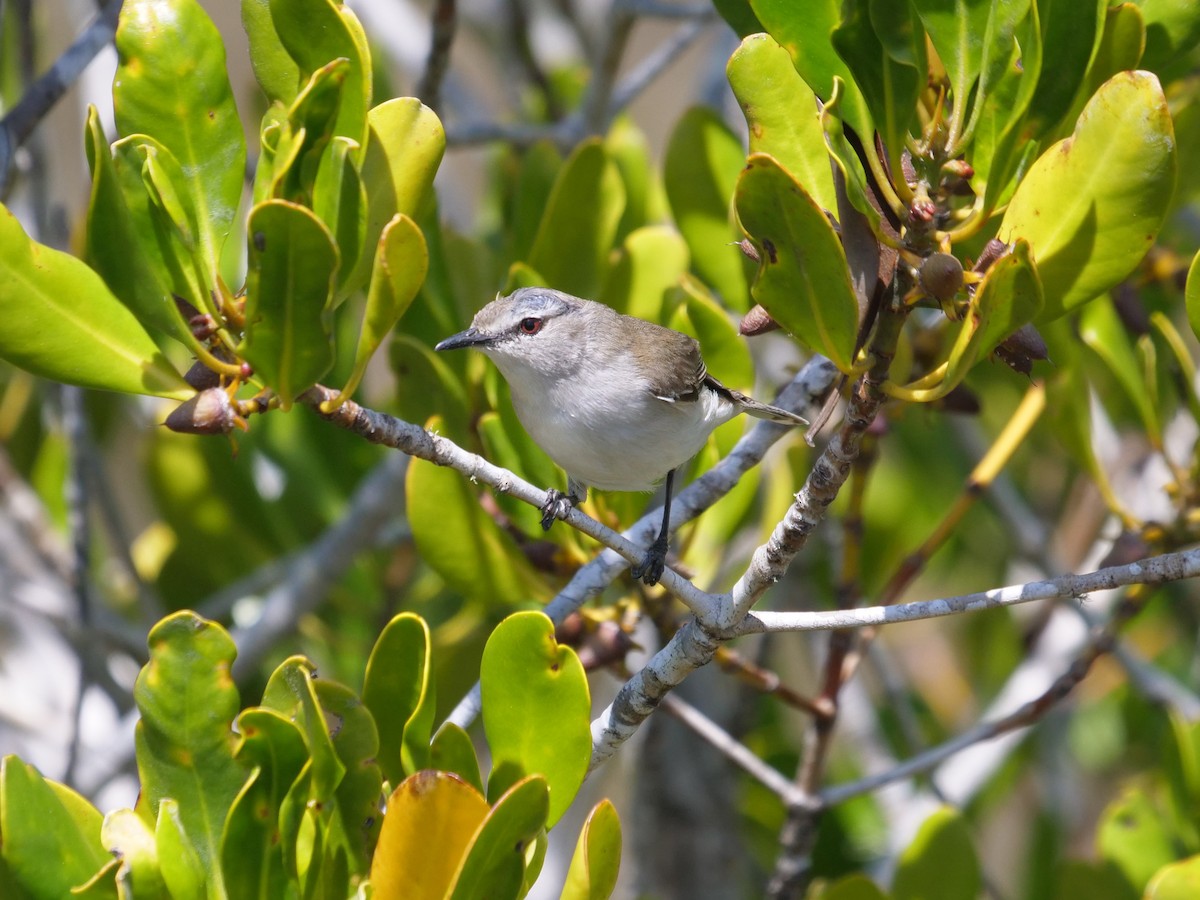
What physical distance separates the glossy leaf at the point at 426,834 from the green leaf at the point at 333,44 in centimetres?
89

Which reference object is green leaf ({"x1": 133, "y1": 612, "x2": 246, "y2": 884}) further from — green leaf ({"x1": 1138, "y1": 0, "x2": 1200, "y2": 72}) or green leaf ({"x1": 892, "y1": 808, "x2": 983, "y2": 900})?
green leaf ({"x1": 1138, "y1": 0, "x2": 1200, "y2": 72})

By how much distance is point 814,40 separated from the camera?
177 cm

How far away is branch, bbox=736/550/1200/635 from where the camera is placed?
1645 mm

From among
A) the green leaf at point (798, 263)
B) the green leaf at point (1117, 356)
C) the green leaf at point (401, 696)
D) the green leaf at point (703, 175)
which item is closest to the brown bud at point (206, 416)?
the green leaf at point (401, 696)

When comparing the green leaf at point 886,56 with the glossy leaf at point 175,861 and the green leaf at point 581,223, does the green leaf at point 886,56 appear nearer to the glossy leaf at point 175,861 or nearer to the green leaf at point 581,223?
the green leaf at point 581,223

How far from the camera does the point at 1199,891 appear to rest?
2076 mm

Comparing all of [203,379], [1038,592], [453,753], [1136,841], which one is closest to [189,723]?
[453,753]

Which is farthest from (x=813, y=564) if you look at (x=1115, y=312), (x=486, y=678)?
(x=486, y=678)

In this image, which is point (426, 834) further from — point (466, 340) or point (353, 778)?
point (466, 340)

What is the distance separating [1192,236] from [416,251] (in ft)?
9.50

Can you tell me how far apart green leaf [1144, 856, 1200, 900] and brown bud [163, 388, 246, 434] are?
1.68 metres

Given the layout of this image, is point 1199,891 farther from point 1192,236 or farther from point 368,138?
point 1192,236

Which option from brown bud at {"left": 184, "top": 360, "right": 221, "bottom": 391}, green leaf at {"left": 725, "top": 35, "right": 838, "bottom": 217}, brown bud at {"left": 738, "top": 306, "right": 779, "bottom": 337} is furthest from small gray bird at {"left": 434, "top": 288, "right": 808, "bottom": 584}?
brown bud at {"left": 184, "top": 360, "right": 221, "bottom": 391}

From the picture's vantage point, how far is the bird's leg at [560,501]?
6.84 ft
